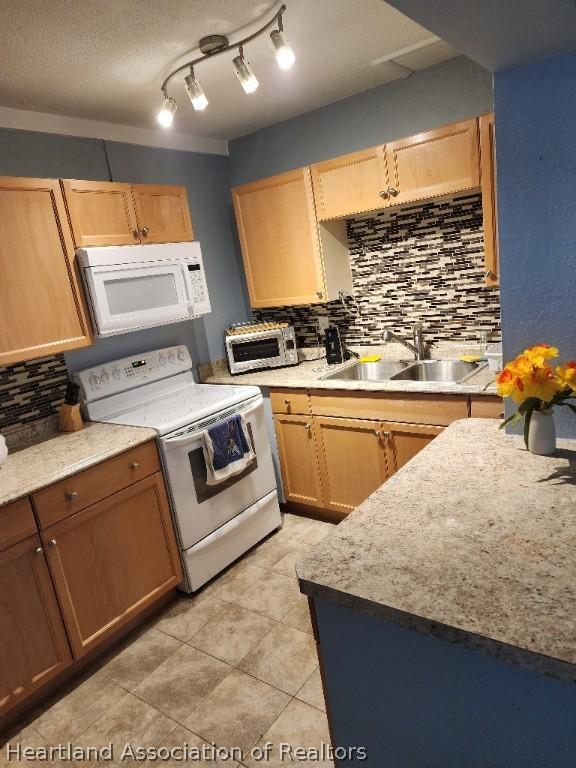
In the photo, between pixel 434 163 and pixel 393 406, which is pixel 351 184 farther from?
pixel 393 406

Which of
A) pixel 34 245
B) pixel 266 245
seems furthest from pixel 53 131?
pixel 266 245

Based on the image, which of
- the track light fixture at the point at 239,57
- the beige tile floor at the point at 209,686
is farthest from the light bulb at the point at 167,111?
the beige tile floor at the point at 209,686

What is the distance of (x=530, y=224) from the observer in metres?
1.46

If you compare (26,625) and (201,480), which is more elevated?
(201,480)

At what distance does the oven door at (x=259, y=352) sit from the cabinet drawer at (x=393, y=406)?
0.53 m

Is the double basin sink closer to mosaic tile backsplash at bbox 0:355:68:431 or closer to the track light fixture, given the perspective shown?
mosaic tile backsplash at bbox 0:355:68:431

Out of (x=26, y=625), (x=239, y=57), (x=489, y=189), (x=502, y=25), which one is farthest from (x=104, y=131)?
(x=26, y=625)

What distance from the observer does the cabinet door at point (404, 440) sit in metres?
2.54

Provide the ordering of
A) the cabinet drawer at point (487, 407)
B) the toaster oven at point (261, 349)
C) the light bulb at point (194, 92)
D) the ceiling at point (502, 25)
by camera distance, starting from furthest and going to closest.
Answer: the toaster oven at point (261, 349) < the cabinet drawer at point (487, 407) < the light bulb at point (194, 92) < the ceiling at point (502, 25)

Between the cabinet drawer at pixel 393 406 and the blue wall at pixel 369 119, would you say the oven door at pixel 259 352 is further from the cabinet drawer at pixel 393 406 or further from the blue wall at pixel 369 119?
the blue wall at pixel 369 119

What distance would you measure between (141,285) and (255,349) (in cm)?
95

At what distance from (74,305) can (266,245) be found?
1307 millimetres

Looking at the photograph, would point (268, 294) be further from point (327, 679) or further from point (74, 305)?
point (327, 679)

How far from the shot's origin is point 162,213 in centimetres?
277
